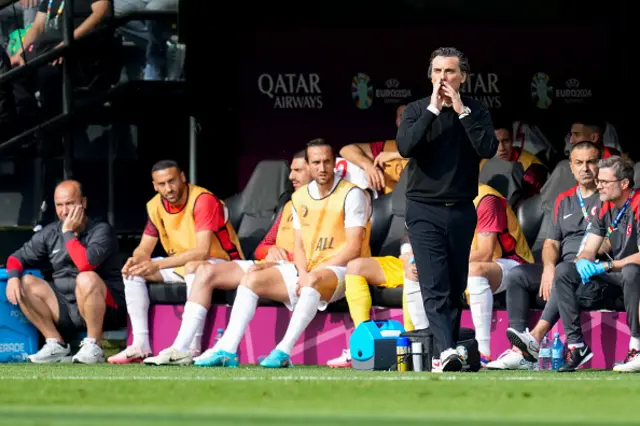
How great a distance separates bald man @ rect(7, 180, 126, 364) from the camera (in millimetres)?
11055

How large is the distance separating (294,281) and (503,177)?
178cm

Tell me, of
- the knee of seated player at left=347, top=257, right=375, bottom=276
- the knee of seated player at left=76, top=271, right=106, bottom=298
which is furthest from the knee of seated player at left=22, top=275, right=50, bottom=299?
the knee of seated player at left=347, top=257, right=375, bottom=276

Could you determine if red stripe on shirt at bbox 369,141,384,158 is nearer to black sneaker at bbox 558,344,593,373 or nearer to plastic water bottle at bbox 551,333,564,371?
plastic water bottle at bbox 551,333,564,371

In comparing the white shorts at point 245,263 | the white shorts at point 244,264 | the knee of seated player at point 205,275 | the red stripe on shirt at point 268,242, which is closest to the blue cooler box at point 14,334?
the knee of seated player at point 205,275

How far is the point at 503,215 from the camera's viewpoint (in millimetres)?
10469

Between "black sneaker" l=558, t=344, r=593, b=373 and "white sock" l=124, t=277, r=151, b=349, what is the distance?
10.3ft

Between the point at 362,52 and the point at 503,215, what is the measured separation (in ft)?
13.0

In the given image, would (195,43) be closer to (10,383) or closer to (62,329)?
(62,329)

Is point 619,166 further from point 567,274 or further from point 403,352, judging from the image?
point 403,352

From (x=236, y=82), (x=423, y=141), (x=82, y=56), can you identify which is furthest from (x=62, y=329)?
(x=423, y=141)

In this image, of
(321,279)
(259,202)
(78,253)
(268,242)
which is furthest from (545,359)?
(78,253)

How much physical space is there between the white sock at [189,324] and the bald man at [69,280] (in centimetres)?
70

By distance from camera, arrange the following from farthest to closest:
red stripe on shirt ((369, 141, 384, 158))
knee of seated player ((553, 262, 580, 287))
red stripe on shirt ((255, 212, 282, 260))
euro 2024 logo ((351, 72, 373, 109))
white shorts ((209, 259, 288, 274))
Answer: euro 2024 logo ((351, 72, 373, 109)) → red stripe on shirt ((369, 141, 384, 158)) → red stripe on shirt ((255, 212, 282, 260)) → white shorts ((209, 259, 288, 274)) → knee of seated player ((553, 262, 580, 287))

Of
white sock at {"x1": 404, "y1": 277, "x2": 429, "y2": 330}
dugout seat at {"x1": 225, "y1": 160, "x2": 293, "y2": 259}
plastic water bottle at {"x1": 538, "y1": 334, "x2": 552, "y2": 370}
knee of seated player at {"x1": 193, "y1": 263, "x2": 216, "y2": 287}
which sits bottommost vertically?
plastic water bottle at {"x1": 538, "y1": 334, "x2": 552, "y2": 370}
